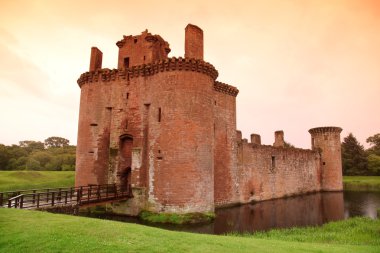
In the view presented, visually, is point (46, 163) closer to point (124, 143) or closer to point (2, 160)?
point (2, 160)

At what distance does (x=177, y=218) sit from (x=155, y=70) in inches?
352

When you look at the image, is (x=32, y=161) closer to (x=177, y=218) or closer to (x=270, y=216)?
(x=177, y=218)

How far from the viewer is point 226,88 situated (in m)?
23.2

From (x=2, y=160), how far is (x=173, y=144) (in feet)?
154

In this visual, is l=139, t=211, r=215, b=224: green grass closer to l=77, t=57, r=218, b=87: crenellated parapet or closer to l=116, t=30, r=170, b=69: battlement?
l=77, t=57, r=218, b=87: crenellated parapet

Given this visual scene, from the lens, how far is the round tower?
36881mm

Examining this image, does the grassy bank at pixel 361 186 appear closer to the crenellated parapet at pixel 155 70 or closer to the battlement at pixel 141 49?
the crenellated parapet at pixel 155 70

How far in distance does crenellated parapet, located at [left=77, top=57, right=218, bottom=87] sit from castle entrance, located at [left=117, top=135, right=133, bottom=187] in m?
4.30

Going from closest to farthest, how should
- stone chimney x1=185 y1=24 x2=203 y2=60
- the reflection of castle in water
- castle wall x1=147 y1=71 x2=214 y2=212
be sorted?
the reflection of castle in water < castle wall x1=147 y1=71 x2=214 y2=212 < stone chimney x1=185 y1=24 x2=203 y2=60

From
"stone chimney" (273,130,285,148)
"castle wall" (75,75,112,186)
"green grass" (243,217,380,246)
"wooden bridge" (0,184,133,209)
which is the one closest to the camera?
"green grass" (243,217,380,246)

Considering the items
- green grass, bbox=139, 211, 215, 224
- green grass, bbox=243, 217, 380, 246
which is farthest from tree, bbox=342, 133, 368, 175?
green grass, bbox=139, 211, 215, 224

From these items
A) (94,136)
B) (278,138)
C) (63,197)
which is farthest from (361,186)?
(63,197)

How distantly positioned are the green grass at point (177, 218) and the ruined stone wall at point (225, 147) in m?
4.81

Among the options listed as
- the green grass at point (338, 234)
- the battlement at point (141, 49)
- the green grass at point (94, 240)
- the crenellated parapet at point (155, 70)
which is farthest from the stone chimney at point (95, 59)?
the green grass at point (338, 234)
